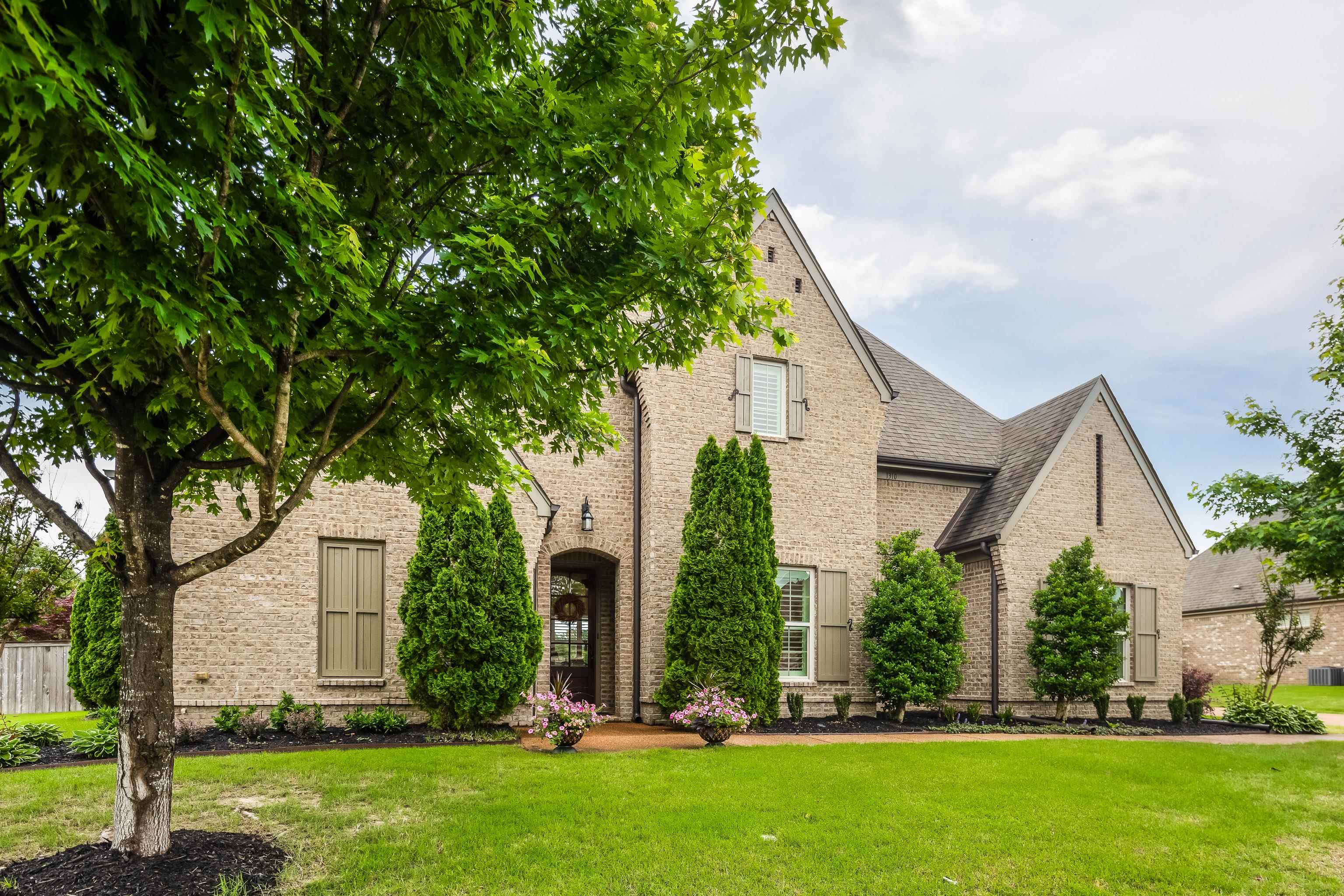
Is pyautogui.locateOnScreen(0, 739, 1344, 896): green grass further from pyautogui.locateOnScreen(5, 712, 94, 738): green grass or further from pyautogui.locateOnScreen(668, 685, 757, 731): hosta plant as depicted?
pyautogui.locateOnScreen(5, 712, 94, 738): green grass

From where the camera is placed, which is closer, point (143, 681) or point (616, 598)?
point (143, 681)

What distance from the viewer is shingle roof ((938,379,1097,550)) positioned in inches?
610

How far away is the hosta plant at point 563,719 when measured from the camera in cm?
971

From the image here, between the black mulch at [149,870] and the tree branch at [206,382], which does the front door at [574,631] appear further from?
the tree branch at [206,382]

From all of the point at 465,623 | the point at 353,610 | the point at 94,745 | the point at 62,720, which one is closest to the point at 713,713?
the point at 465,623

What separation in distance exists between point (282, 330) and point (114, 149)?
1.20 meters

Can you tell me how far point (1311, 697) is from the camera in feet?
85.0

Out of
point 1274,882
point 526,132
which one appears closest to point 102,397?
point 526,132

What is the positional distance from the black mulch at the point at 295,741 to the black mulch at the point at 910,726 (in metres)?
4.40

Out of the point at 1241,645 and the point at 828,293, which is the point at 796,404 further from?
the point at 1241,645

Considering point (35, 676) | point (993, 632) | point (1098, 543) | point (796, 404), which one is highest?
point (796, 404)

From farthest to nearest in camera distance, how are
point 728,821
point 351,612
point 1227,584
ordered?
point 1227,584 < point 351,612 < point 728,821

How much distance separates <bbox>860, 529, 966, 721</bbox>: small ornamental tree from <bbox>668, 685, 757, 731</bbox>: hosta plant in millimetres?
3383

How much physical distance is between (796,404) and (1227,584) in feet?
90.4
